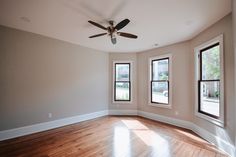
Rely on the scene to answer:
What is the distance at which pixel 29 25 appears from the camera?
3150mm

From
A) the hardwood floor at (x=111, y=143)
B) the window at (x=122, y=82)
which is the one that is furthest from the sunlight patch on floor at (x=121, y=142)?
the window at (x=122, y=82)

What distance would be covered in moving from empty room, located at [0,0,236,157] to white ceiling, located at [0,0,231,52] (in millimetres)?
19

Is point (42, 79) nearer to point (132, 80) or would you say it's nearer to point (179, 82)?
point (132, 80)

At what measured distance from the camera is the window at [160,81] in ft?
15.4

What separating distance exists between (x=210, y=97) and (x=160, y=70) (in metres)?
2.00

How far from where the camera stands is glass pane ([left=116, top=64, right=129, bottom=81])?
5730 mm

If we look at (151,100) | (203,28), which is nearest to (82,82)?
(151,100)

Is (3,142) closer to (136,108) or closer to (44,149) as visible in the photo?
(44,149)

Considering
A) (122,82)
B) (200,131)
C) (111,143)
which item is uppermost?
(122,82)

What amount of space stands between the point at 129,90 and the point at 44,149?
367 cm

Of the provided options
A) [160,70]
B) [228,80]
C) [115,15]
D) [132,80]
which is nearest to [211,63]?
[228,80]

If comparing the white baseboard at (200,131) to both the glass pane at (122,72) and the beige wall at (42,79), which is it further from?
the beige wall at (42,79)

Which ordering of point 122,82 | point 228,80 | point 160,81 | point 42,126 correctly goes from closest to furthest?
1. point 228,80
2. point 42,126
3. point 160,81
4. point 122,82

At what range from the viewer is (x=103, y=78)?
5.54 m
